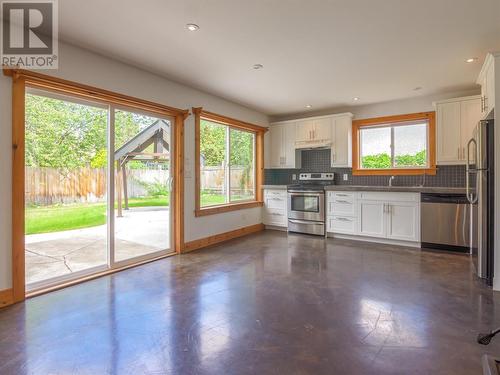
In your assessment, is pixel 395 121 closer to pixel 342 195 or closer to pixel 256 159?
Answer: pixel 342 195

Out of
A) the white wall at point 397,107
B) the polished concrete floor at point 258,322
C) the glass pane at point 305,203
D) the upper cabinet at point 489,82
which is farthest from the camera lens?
the glass pane at point 305,203

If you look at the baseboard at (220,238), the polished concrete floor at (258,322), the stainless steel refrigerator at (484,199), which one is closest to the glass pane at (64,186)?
the polished concrete floor at (258,322)

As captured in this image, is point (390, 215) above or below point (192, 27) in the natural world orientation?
below

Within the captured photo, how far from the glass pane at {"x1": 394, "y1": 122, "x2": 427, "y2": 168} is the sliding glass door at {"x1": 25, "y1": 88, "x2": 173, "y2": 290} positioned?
13.4 feet

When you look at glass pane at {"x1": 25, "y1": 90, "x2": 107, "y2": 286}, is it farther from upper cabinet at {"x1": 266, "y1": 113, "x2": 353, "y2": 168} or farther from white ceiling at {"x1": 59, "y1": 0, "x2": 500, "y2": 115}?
upper cabinet at {"x1": 266, "y1": 113, "x2": 353, "y2": 168}

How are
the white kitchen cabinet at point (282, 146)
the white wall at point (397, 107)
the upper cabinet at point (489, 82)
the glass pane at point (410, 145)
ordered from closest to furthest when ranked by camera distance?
the upper cabinet at point (489, 82), the white wall at point (397, 107), the glass pane at point (410, 145), the white kitchen cabinet at point (282, 146)

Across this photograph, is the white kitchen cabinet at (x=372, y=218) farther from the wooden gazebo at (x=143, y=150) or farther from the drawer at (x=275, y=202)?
the wooden gazebo at (x=143, y=150)

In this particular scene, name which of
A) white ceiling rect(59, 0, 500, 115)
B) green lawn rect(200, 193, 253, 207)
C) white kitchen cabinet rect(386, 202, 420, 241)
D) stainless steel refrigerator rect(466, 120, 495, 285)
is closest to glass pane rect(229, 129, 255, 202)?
green lawn rect(200, 193, 253, 207)

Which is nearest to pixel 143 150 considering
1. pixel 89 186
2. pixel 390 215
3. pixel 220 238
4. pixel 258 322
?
pixel 89 186

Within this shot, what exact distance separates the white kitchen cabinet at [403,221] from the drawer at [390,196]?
66 mm

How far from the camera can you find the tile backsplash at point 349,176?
15.6 ft

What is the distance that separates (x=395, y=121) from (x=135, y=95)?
4448 millimetres

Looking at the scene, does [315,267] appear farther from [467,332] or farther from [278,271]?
[467,332]

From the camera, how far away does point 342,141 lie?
5555 millimetres
